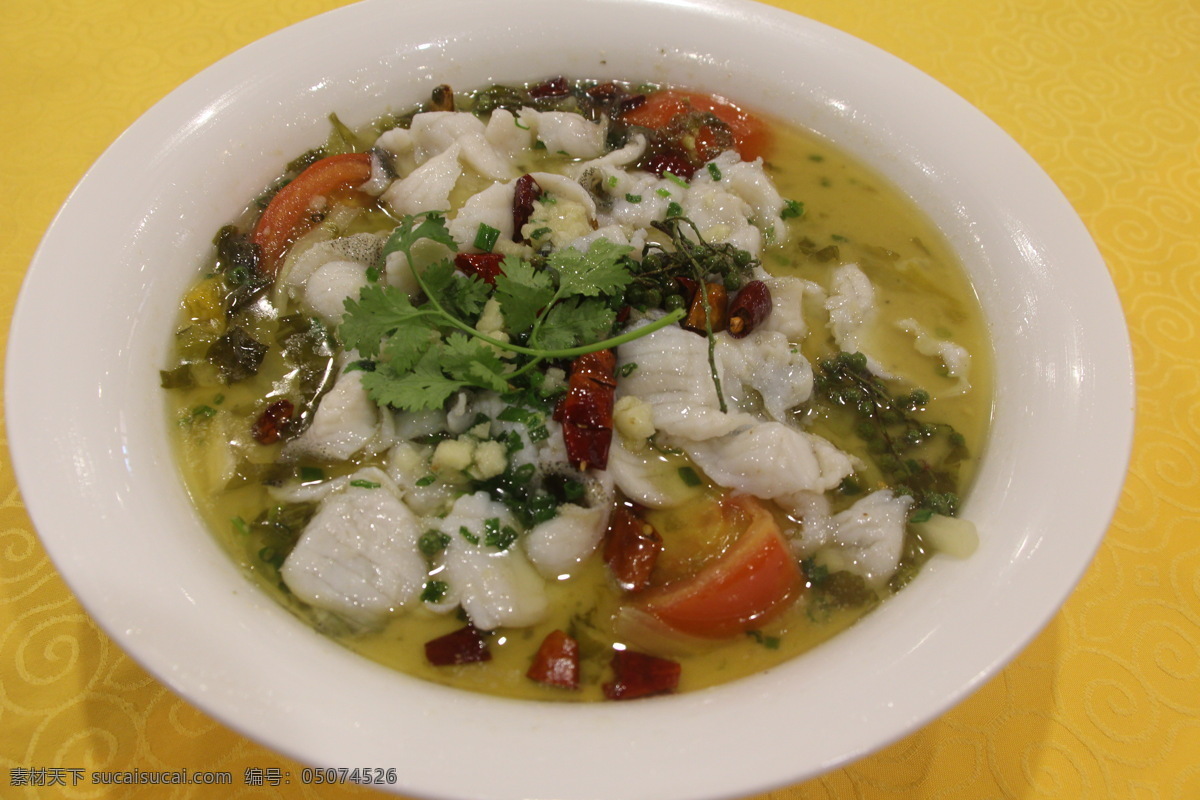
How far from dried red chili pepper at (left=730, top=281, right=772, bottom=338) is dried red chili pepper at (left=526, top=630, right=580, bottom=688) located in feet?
3.60

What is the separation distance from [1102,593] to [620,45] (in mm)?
2665

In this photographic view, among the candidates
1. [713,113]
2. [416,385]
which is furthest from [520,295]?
[713,113]

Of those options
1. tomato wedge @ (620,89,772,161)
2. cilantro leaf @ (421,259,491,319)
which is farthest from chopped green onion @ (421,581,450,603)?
tomato wedge @ (620,89,772,161)

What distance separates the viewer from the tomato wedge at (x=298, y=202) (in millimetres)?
2467

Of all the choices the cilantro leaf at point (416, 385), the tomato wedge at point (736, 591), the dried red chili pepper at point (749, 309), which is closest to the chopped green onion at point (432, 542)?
the cilantro leaf at point (416, 385)

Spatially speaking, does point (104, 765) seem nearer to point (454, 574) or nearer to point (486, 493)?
point (454, 574)

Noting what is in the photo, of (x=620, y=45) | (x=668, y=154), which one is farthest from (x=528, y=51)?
(x=668, y=154)

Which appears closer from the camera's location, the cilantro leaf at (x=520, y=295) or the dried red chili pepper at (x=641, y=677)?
the dried red chili pepper at (x=641, y=677)

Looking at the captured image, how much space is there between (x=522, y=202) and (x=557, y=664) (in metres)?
1.54

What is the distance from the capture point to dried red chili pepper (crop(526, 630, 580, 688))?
1.75m

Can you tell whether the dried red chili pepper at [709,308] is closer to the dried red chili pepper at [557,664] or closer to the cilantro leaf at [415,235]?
the cilantro leaf at [415,235]

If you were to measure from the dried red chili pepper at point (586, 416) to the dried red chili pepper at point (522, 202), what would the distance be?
71cm

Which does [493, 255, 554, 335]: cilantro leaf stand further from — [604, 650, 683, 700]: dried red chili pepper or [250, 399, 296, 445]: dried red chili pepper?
[604, 650, 683, 700]: dried red chili pepper

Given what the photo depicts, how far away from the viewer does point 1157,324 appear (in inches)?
116
